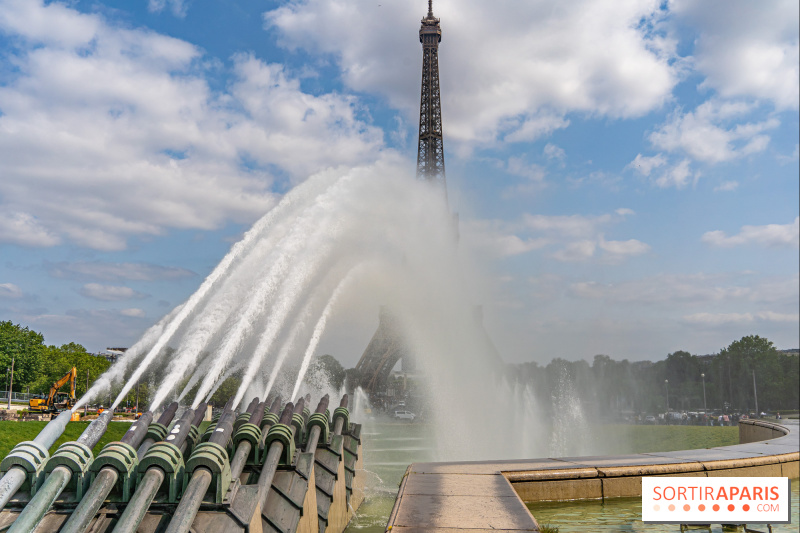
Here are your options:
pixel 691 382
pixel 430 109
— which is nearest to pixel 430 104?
pixel 430 109

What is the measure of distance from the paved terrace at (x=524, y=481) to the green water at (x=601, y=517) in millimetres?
245

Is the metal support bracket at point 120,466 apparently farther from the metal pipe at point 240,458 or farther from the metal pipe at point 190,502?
the metal pipe at point 240,458

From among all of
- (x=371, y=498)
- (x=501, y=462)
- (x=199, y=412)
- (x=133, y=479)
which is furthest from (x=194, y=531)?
(x=371, y=498)

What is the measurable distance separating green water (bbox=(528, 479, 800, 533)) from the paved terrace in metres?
0.24

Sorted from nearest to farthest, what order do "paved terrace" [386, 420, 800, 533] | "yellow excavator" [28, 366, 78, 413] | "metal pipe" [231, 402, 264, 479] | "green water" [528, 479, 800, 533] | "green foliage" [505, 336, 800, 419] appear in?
"paved terrace" [386, 420, 800, 533] → "green water" [528, 479, 800, 533] → "metal pipe" [231, 402, 264, 479] → "yellow excavator" [28, 366, 78, 413] → "green foliage" [505, 336, 800, 419]

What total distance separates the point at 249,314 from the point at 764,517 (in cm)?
1610

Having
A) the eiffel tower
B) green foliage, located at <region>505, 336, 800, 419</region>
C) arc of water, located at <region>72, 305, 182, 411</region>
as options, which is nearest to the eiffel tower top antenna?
the eiffel tower

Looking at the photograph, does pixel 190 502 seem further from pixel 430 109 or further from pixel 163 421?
pixel 430 109

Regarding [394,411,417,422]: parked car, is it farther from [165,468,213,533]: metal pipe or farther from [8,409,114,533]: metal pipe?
[8,409,114,533]: metal pipe

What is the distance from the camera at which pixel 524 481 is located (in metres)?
8.77

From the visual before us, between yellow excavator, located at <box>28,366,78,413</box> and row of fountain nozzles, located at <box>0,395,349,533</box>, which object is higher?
row of fountain nozzles, located at <box>0,395,349,533</box>

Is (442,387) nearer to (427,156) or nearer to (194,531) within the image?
(194,531)

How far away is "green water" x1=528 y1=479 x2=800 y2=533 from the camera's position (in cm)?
721

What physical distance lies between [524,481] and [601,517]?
127 cm
